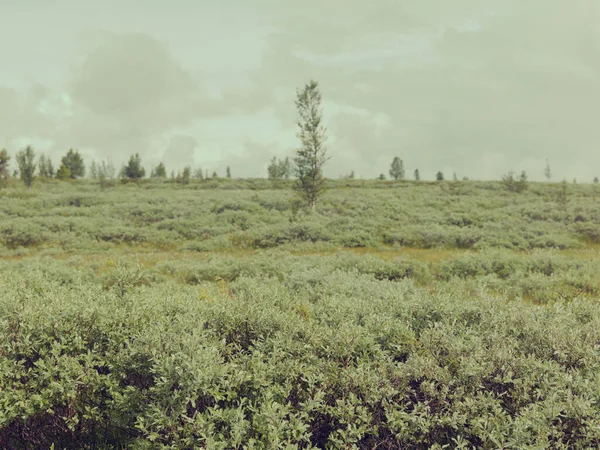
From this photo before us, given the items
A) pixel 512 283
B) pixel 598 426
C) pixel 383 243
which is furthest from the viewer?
pixel 383 243

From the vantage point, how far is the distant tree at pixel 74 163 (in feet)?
321

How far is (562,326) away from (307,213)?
2843 cm

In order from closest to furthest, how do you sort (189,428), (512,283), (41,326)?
(189,428) → (41,326) → (512,283)

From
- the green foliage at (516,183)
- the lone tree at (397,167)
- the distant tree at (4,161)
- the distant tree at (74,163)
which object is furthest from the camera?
the lone tree at (397,167)

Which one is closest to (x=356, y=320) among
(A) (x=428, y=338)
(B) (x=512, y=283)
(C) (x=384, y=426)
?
(A) (x=428, y=338)

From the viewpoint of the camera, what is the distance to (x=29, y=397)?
4004mm

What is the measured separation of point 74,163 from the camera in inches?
3898

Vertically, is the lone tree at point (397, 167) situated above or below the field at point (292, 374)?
above

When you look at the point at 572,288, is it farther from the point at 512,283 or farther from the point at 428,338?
the point at 428,338

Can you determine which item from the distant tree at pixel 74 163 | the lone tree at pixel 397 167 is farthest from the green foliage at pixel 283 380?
the lone tree at pixel 397 167

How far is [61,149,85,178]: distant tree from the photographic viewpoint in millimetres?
97750

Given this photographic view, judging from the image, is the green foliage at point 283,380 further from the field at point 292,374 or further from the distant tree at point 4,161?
the distant tree at point 4,161

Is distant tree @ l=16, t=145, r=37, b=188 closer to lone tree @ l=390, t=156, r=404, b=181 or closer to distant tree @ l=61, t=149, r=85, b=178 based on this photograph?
distant tree @ l=61, t=149, r=85, b=178

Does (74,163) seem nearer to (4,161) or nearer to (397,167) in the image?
(4,161)
